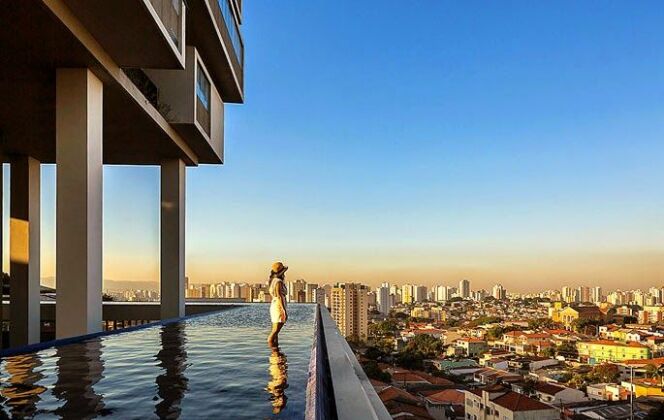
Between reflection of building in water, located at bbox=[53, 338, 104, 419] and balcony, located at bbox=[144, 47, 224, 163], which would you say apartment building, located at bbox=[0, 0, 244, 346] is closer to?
balcony, located at bbox=[144, 47, 224, 163]

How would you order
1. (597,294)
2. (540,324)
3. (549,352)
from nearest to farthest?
(549,352) < (540,324) < (597,294)

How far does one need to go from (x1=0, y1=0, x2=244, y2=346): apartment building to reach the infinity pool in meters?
1.99

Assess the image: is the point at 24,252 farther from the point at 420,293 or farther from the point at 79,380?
the point at 420,293

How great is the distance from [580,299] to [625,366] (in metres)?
120

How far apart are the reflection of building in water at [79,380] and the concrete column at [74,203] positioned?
3.63ft

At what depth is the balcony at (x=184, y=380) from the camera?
3869mm

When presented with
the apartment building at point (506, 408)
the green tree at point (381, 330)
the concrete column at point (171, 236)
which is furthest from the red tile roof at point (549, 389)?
the concrete column at point (171, 236)

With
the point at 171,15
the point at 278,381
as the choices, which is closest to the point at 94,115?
the point at 171,15

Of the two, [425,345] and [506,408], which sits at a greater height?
[506,408]

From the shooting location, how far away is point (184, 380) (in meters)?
5.09

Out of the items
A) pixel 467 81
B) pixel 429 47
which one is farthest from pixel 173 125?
pixel 467 81

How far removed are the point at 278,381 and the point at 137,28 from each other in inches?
231

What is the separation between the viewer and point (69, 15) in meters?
7.25

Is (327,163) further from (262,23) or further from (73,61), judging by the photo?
(73,61)
